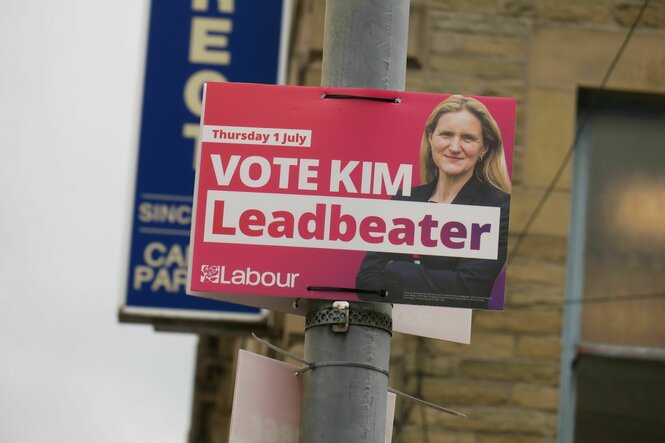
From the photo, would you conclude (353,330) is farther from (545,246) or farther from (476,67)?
(476,67)

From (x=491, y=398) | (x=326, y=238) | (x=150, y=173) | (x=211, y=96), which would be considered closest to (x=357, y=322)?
(x=326, y=238)

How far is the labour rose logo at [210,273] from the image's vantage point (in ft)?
16.3

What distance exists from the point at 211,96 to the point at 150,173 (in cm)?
619

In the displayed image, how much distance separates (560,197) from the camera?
9797 mm

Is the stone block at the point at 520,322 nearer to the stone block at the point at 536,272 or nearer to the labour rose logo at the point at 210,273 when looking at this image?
the stone block at the point at 536,272

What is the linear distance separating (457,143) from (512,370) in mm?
4667

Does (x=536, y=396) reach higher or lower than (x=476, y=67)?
lower

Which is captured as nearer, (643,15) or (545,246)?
(545,246)

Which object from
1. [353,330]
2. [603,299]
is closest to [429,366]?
[603,299]

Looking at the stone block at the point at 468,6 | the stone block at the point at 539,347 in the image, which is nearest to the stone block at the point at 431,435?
the stone block at the point at 539,347

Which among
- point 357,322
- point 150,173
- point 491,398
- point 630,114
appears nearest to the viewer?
point 357,322

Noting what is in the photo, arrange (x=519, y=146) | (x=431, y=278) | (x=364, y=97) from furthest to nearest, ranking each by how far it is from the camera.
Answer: (x=519, y=146) → (x=364, y=97) → (x=431, y=278)

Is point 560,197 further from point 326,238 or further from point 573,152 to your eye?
point 326,238

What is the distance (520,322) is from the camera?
9.55 meters
